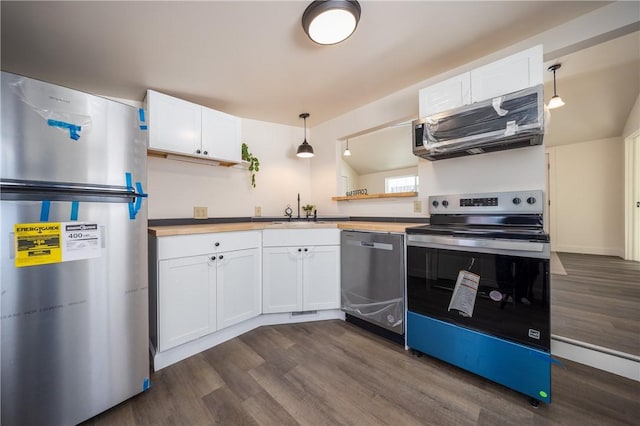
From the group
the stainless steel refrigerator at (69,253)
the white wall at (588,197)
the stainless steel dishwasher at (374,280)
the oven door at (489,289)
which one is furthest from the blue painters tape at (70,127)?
the white wall at (588,197)

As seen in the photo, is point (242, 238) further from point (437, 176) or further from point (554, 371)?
point (554, 371)

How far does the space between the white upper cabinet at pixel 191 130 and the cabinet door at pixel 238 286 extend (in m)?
1.00

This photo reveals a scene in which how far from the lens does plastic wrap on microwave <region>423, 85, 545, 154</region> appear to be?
53.7 inches

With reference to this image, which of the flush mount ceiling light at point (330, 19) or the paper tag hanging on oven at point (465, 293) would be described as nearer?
the flush mount ceiling light at point (330, 19)

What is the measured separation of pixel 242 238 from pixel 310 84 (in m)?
1.46

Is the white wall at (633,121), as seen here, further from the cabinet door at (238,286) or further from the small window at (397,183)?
the cabinet door at (238,286)

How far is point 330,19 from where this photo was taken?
125 cm

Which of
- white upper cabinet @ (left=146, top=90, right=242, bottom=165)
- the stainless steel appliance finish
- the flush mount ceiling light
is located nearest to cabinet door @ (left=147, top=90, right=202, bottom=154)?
white upper cabinet @ (left=146, top=90, right=242, bottom=165)

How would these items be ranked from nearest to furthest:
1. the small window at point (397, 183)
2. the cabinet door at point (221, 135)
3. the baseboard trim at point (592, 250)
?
the cabinet door at point (221, 135), the baseboard trim at point (592, 250), the small window at point (397, 183)

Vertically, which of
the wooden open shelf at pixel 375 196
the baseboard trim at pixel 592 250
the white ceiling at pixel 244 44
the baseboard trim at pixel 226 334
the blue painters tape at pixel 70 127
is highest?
the white ceiling at pixel 244 44

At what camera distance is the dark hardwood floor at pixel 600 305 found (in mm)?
1681

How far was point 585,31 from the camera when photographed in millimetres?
1411

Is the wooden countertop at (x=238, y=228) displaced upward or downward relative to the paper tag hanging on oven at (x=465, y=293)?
upward

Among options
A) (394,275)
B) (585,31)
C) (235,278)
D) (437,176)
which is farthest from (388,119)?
(235,278)
